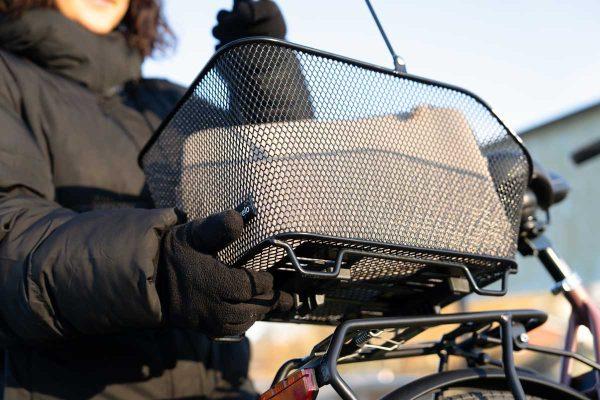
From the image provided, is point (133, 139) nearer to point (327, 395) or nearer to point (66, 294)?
point (66, 294)

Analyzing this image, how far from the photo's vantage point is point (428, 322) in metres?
0.96

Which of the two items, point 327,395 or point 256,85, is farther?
point 327,395

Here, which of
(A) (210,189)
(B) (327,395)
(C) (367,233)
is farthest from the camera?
(B) (327,395)

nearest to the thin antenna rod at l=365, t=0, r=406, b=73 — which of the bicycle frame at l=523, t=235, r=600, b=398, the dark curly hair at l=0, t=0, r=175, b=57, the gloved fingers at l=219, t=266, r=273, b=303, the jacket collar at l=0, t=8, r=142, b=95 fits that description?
the gloved fingers at l=219, t=266, r=273, b=303

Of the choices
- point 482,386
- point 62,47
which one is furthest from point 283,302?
point 62,47

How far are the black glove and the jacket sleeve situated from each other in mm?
432

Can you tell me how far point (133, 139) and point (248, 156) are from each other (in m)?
0.77

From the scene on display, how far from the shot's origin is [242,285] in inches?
36.5

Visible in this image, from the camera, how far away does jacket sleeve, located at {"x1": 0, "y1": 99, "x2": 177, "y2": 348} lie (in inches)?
38.4

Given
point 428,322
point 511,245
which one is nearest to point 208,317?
A: point 428,322

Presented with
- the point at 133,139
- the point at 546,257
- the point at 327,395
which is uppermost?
the point at 133,139

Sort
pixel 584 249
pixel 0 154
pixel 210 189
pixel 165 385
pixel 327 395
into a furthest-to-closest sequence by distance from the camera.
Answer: pixel 584 249 < pixel 327 395 < pixel 165 385 < pixel 0 154 < pixel 210 189

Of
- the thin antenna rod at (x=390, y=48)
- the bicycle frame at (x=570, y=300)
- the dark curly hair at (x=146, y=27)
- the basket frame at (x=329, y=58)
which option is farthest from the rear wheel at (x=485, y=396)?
the dark curly hair at (x=146, y=27)

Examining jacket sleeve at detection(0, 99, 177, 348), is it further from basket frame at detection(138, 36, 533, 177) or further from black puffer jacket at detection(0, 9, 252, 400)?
basket frame at detection(138, 36, 533, 177)
